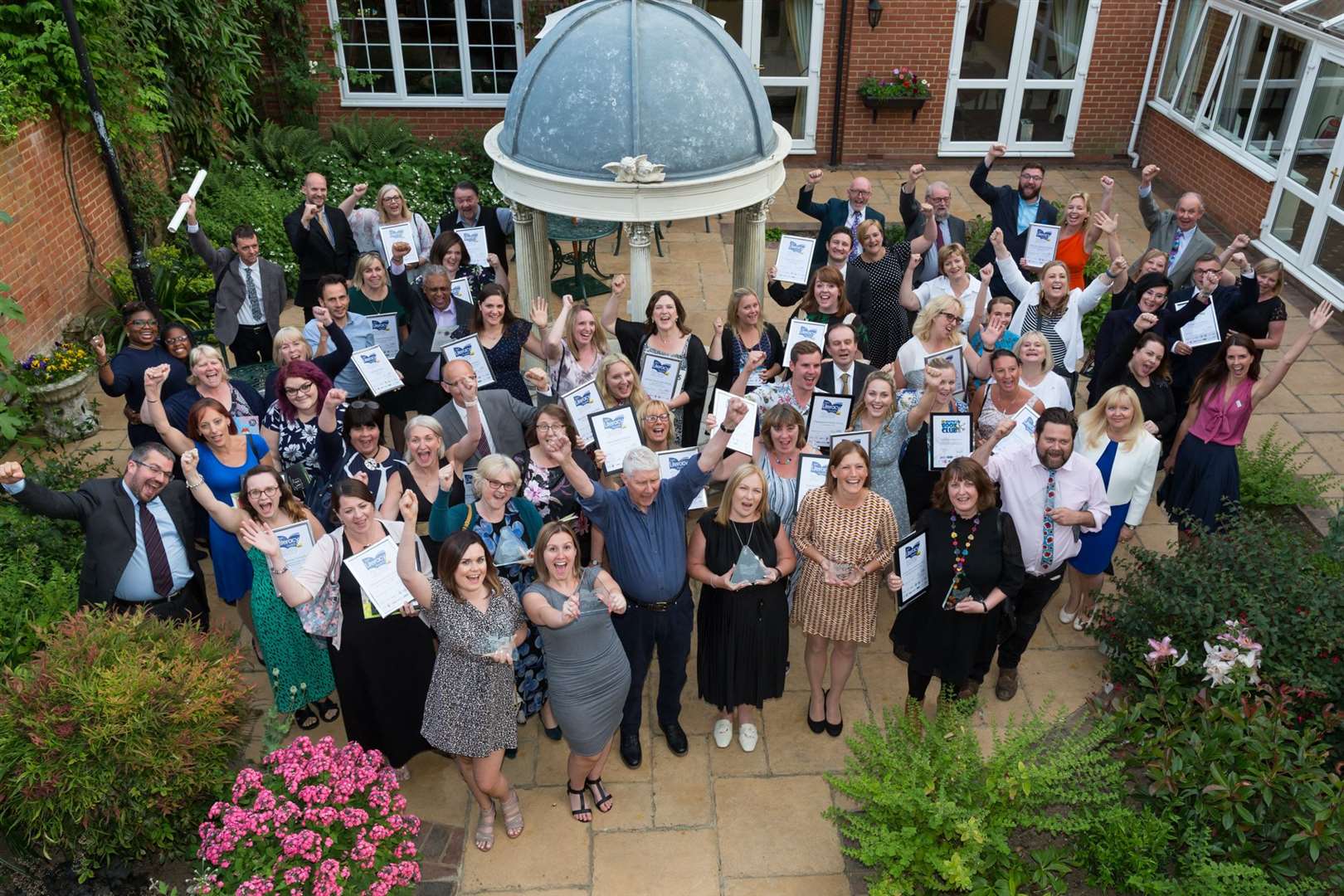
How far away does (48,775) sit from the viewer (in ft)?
14.9

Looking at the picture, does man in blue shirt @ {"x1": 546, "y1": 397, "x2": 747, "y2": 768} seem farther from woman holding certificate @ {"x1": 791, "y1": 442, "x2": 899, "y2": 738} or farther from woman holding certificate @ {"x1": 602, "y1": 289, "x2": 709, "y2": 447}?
woman holding certificate @ {"x1": 602, "y1": 289, "x2": 709, "y2": 447}

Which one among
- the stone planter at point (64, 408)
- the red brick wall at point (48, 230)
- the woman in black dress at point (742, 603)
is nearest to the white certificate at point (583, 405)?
the woman in black dress at point (742, 603)

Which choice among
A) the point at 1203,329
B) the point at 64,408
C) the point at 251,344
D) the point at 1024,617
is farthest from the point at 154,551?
the point at 1203,329

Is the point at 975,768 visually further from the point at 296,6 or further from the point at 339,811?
the point at 296,6

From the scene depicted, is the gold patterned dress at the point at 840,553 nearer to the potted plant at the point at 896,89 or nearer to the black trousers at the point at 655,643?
the black trousers at the point at 655,643

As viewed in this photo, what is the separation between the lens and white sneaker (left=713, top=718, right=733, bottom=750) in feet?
20.2

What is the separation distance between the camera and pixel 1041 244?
8.38 m

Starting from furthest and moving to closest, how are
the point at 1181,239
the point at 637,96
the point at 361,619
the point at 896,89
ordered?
the point at 896,89 → the point at 1181,239 → the point at 637,96 → the point at 361,619

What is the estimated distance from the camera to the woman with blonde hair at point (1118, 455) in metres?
6.11

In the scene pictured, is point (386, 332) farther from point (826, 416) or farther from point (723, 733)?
point (723, 733)

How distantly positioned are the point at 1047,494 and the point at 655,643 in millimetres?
2372

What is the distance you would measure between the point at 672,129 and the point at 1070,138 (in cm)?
990

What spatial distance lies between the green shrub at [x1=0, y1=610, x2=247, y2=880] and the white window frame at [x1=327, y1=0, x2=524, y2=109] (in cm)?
1108

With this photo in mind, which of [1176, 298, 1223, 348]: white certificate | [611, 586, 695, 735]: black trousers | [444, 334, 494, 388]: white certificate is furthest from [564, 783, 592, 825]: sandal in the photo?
[1176, 298, 1223, 348]: white certificate
